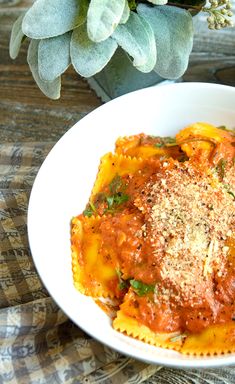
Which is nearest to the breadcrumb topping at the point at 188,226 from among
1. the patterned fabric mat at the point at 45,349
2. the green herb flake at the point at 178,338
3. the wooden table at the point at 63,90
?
the green herb flake at the point at 178,338

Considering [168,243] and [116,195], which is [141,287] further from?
[116,195]

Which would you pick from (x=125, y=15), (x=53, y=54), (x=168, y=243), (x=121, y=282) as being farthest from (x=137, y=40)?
(x=121, y=282)

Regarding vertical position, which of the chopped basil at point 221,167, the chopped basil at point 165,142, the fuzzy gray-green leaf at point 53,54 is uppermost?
the fuzzy gray-green leaf at point 53,54

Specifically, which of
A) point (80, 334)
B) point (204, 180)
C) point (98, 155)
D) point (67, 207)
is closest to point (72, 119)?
point (98, 155)

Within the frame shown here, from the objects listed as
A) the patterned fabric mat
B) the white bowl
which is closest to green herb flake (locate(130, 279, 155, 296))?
the white bowl

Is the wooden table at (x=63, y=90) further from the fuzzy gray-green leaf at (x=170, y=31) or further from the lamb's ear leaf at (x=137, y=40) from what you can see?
the lamb's ear leaf at (x=137, y=40)

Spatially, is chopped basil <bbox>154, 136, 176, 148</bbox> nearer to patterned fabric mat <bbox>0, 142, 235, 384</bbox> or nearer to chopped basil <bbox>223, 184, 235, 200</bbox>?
chopped basil <bbox>223, 184, 235, 200</bbox>

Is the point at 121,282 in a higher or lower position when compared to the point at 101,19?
lower

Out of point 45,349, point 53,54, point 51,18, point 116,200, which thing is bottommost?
point 45,349
